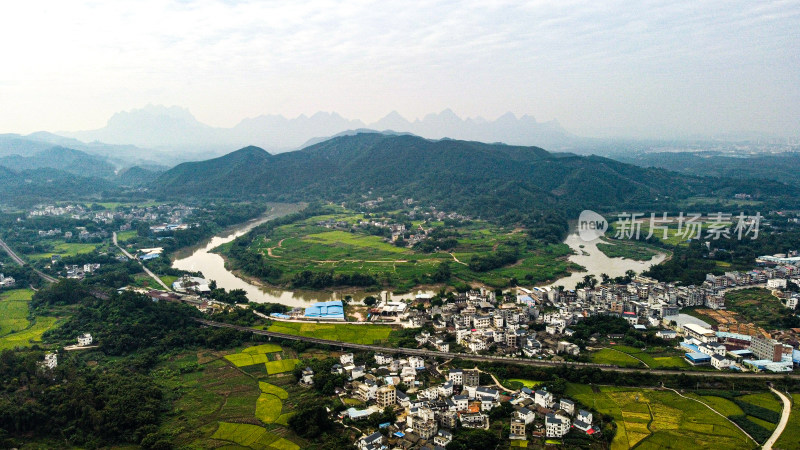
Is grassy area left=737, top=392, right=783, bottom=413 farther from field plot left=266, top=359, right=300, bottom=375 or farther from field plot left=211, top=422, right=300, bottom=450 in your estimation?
field plot left=266, top=359, right=300, bottom=375

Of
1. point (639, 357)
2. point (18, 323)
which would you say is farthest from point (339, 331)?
point (18, 323)

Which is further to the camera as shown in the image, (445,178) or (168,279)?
(445,178)

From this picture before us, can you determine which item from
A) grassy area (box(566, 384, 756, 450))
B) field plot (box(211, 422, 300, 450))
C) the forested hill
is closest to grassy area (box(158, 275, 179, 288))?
field plot (box(211, 422, 300, 450))

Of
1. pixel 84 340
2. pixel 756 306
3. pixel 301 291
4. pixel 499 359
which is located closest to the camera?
pixel 499 359

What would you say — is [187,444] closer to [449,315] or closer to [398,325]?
[398,325]

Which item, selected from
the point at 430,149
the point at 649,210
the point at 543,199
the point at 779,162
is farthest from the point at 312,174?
the point at 779,162

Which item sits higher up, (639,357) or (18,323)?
(639,357)

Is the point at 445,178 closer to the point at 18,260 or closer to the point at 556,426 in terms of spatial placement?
the point at 18,260
